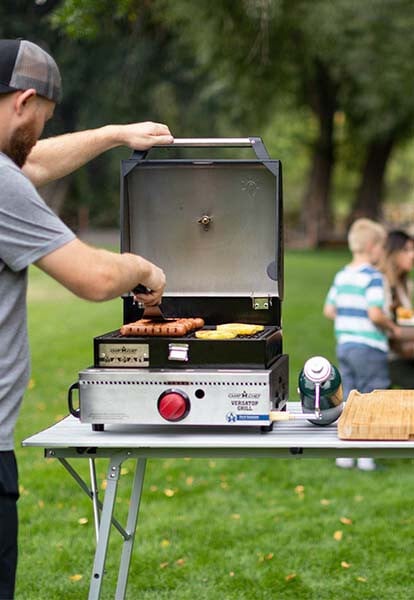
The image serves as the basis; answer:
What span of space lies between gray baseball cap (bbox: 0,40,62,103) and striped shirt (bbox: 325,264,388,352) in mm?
4244

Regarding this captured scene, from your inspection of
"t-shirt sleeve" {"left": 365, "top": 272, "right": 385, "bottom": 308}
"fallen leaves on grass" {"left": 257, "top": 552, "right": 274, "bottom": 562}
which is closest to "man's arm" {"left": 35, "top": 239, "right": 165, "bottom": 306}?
"fallen leaves on grass" {"left": 257, "top": 552, "right": 274, "bottom": 562}

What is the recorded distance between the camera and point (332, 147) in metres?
32.3

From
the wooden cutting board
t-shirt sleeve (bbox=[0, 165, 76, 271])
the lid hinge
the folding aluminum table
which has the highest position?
t-shirt sleeve (bbox=[0, 165, 76, 271])

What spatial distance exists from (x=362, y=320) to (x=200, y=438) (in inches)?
151

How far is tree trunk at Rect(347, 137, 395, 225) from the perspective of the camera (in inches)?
1287

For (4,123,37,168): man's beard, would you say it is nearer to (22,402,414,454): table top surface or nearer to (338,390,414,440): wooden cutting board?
(22,402,414,454): table top surface

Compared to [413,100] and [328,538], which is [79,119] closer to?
[413,100]

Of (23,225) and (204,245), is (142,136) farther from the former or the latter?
(23,225)

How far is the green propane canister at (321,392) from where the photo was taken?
3365 mm

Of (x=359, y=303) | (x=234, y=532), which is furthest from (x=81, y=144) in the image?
(x=359, y=303)

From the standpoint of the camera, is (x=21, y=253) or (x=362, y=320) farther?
(x=362, y=320)

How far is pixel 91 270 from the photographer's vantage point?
8.88ft

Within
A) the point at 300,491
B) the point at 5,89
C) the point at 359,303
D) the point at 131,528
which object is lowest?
the point at 300,491

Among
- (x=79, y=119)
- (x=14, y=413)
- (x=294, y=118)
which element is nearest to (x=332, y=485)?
(x=14, y=413)
